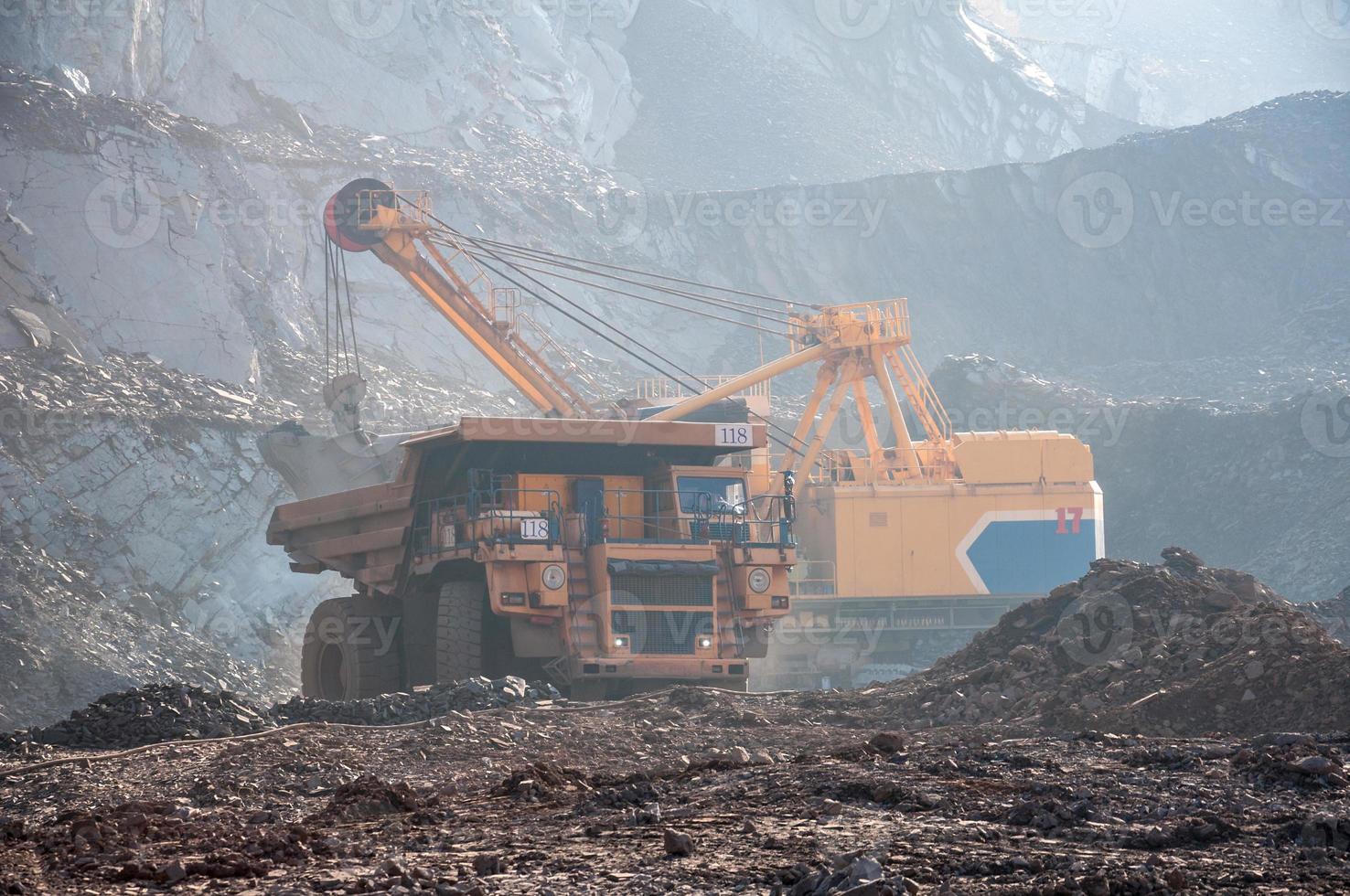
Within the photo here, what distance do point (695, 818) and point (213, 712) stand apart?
6888mm

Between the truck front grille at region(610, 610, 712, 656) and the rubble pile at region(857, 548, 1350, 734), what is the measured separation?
5.69ft

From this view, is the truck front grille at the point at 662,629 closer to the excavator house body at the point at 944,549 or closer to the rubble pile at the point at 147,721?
the rubble pile at the point at 147,721

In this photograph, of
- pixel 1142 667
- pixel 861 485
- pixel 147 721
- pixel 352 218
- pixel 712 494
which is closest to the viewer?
pixel 147 721

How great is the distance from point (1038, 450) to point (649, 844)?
2284cm

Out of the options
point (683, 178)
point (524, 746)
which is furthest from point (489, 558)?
point (683, 178)

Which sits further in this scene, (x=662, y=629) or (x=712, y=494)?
(x=712, y=494)

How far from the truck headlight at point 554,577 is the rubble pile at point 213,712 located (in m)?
1.26

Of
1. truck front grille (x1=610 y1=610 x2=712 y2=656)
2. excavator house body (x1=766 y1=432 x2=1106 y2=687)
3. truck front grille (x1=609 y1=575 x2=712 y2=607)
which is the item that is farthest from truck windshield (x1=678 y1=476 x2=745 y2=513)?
excavator house body (x1=766 y1=432 x2=1106 y2=687)

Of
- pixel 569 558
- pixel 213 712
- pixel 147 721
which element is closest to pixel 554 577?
pixel 569 558

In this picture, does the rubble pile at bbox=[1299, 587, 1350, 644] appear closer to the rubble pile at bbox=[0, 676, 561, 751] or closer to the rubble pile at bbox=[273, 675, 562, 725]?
the rubble pile at bbox=[0, 676, 561, 751]

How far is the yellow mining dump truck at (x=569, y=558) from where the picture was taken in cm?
1591

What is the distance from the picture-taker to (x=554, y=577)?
625 inches

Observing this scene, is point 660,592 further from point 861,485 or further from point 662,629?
point 861,485

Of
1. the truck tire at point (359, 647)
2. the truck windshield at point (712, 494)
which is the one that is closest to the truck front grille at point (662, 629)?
the truck windshield at point (712, 494)
